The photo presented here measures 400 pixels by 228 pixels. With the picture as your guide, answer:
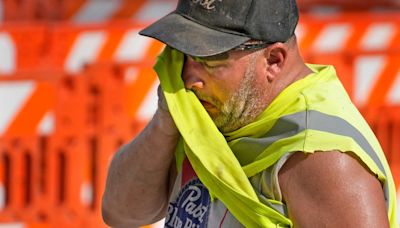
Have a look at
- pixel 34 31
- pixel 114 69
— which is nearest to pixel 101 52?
pixel 34 31

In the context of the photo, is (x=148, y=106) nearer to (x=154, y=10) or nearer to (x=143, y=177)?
(x=143, y=177)

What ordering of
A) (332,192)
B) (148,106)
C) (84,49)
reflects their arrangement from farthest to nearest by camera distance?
(84,49), (148,106), (332,192)

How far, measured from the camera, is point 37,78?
6281 mm

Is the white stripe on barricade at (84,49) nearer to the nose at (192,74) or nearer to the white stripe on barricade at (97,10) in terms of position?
the white stripe on barricade at (97,10)

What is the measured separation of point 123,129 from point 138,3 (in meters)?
3.14

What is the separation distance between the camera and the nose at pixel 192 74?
3.22 meters

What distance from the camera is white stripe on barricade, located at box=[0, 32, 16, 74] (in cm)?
Answer: 841

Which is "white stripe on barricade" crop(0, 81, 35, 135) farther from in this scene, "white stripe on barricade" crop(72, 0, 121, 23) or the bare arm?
"white stripe on barricade" crop(72, 0, 121, 23)

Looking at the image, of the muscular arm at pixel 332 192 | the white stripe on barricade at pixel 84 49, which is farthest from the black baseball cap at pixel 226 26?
the white stripe on barricade at pixel 84 49

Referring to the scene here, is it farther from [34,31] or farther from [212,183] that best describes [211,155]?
[34,31]

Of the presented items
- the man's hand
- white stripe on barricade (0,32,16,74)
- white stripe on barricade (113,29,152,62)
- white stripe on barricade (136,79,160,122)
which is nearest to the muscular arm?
the man's hand

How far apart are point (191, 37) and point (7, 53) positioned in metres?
5.42

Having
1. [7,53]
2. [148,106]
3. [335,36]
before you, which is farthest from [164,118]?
[335,36]

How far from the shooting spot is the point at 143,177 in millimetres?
3568
